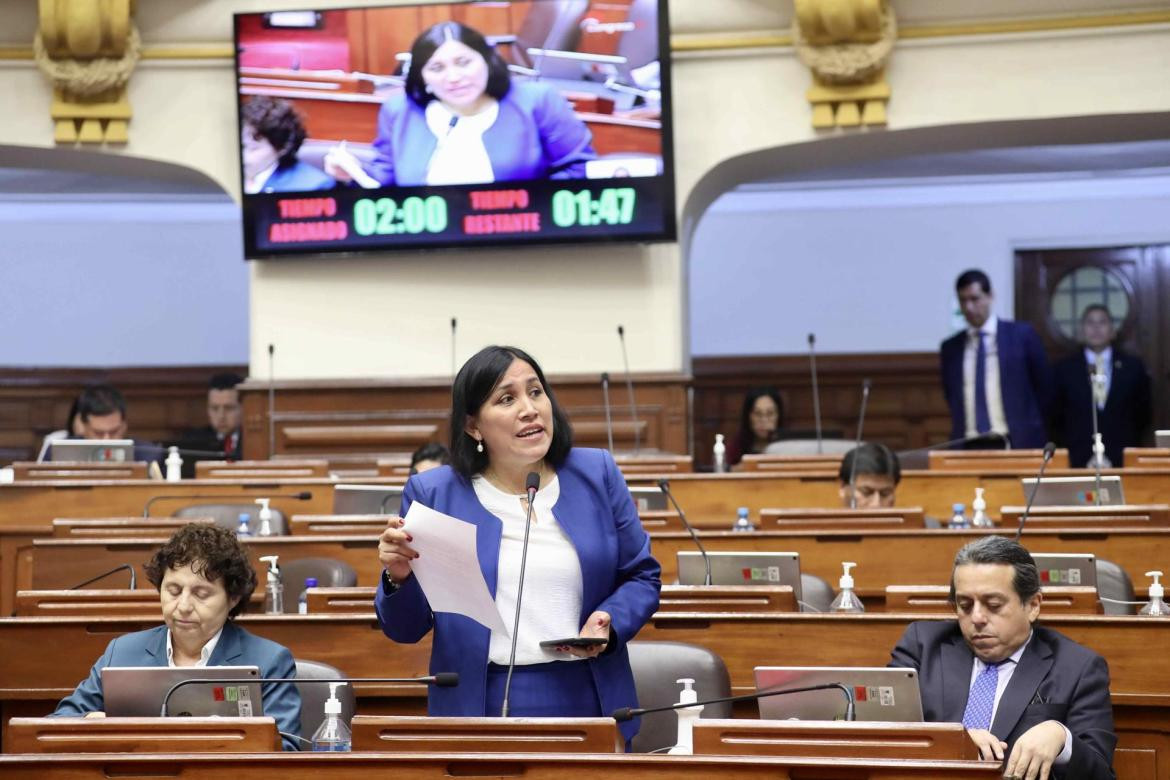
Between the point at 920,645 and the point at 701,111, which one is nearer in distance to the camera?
the point at 920,645

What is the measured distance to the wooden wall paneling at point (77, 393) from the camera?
11.9m

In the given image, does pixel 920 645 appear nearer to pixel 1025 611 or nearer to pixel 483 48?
pixel 1025 611

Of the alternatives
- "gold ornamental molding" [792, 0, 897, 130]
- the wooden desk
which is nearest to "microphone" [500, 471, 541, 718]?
the wooden desk

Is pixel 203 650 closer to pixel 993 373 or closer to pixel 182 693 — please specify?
pixel 182 693

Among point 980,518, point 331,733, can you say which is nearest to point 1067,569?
point 980,518

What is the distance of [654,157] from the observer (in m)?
8.32

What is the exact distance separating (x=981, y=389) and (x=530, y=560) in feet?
19.6

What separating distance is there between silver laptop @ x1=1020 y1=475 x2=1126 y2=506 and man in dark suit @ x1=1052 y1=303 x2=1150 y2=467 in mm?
3923

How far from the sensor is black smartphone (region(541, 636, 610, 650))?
2.73 metres

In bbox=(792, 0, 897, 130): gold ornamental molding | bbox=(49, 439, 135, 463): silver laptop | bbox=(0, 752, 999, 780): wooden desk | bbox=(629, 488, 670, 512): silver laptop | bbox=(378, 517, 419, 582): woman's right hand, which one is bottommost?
bbox=(0, 752, 999, 780): wooden desk

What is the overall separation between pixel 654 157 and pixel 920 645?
522 cm

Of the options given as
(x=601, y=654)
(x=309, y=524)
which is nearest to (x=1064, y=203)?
(x=309, y=524)

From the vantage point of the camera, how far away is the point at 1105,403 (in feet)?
32.2

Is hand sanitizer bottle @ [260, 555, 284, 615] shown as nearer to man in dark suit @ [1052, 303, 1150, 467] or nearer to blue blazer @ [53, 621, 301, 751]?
blue blazer @ [53, 621, 301, 751]
